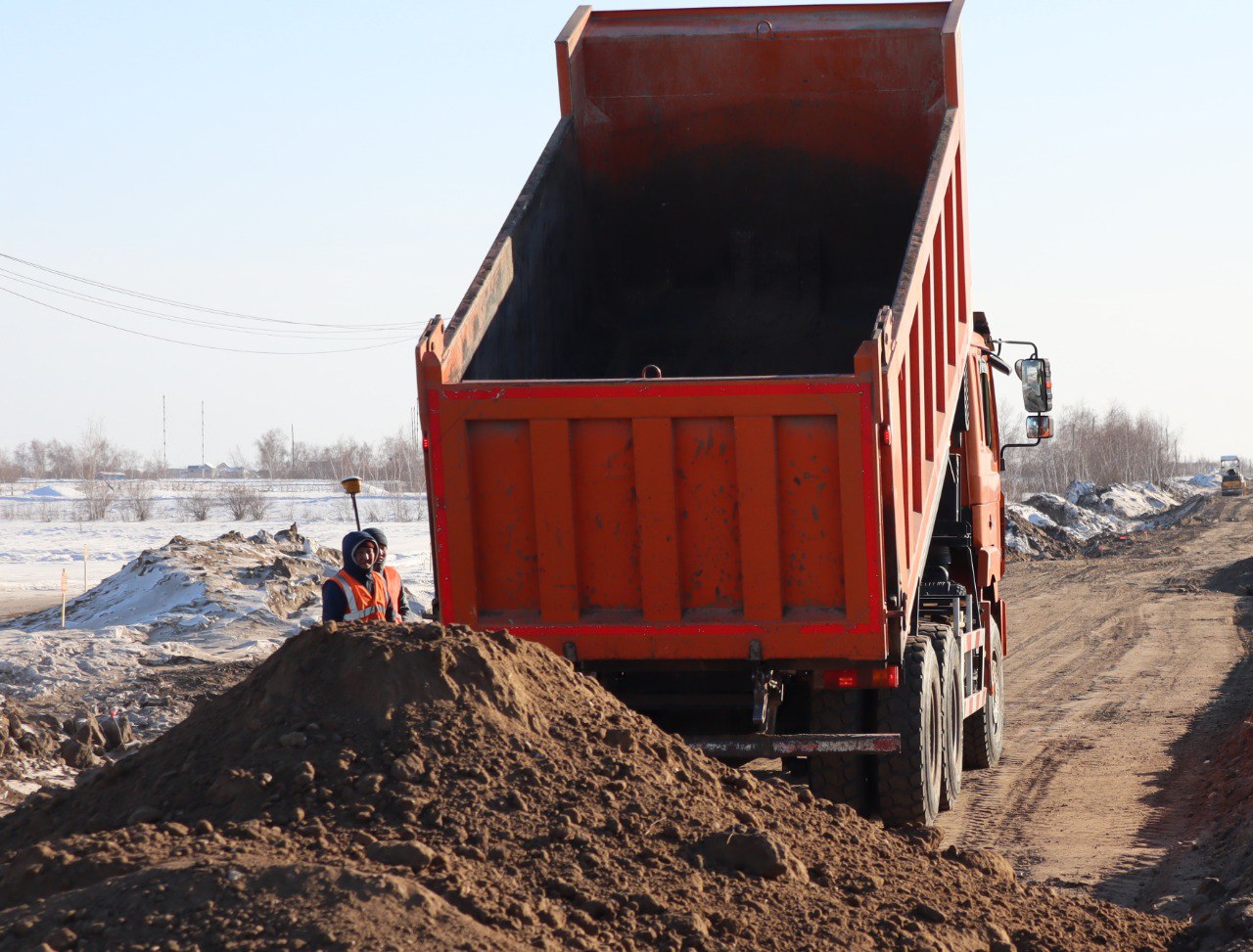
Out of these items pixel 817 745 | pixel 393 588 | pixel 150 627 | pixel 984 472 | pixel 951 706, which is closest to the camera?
pixel 817 745

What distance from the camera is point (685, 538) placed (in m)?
6.21

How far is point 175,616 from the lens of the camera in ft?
49.5

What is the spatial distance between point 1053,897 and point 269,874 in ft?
9.57

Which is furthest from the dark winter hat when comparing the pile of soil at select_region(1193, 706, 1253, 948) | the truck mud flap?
the pile of soil at select_region(1193, 706, 1253, 948)

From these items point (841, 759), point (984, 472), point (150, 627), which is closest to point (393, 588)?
point (841, 759)

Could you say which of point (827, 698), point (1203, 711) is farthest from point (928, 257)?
point (1203, 711)

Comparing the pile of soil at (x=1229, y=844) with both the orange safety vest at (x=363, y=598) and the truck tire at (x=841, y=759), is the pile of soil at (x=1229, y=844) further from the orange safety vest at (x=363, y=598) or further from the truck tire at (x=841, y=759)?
the orange safety vest at (x=363, y=598)

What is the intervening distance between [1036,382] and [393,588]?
186 inches

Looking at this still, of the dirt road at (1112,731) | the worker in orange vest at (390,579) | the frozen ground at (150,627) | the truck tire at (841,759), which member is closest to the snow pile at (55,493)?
the frozen ground at (150,627)

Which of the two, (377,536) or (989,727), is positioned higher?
(377,536)

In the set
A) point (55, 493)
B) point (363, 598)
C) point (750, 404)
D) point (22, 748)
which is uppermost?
point (55, 493)

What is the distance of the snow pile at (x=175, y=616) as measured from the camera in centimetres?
1197

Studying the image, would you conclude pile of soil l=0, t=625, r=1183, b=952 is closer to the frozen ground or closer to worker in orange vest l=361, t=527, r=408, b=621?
worker in orange vest l=361, t=527, r=408, b=621

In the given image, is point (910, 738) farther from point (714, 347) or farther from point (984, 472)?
point (714, 347)
